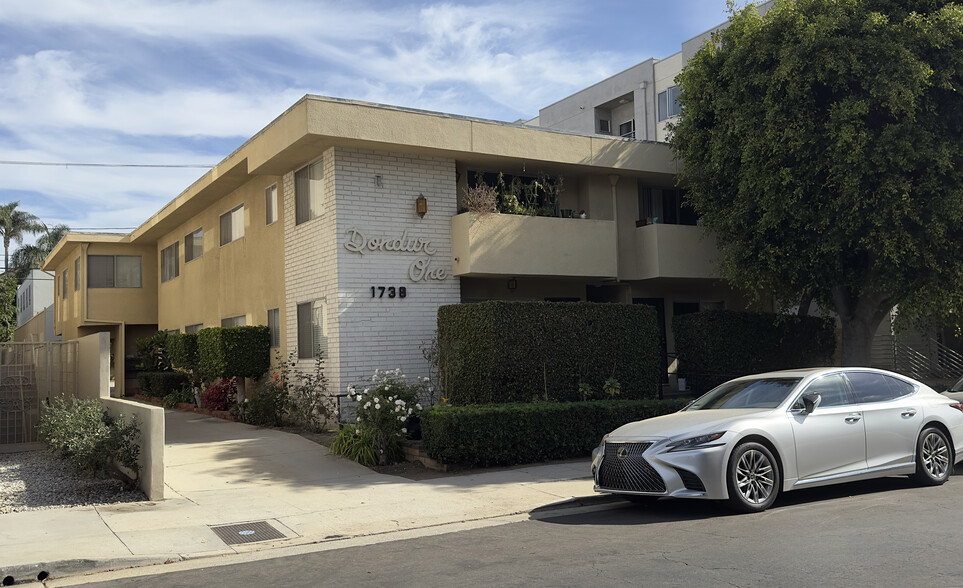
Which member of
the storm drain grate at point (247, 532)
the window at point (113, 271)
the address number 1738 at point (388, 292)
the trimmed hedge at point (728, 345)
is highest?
the window at point (113, 271)

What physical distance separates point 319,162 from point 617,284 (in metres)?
7.22

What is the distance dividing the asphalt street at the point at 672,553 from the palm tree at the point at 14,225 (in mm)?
62384

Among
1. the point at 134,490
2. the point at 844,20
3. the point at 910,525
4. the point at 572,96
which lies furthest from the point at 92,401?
the point at 572,96

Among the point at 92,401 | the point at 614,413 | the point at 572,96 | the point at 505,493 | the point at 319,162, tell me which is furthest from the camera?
the point at 572,96

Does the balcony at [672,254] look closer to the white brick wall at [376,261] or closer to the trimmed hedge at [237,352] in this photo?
the white brick wall at [376,261]

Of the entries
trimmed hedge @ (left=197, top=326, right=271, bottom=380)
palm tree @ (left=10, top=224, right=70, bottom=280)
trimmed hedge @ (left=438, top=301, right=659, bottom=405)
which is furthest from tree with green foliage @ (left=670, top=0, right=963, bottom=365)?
palm tree @ (left=10, top=224, right=70, bottom=280)

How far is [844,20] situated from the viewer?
14.5 metres

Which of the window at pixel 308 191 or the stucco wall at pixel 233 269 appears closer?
the window at pixel 308 191

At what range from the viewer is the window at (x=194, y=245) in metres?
24.6

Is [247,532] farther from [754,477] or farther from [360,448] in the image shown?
[754,477]

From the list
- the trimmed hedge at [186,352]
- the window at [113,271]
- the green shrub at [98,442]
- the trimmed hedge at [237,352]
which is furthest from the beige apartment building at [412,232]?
the window at [113,271]

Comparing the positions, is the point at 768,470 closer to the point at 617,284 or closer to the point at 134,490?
the point at 134,490

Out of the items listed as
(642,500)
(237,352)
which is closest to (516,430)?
(642,500)

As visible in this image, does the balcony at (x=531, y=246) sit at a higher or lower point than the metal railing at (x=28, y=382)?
higher
